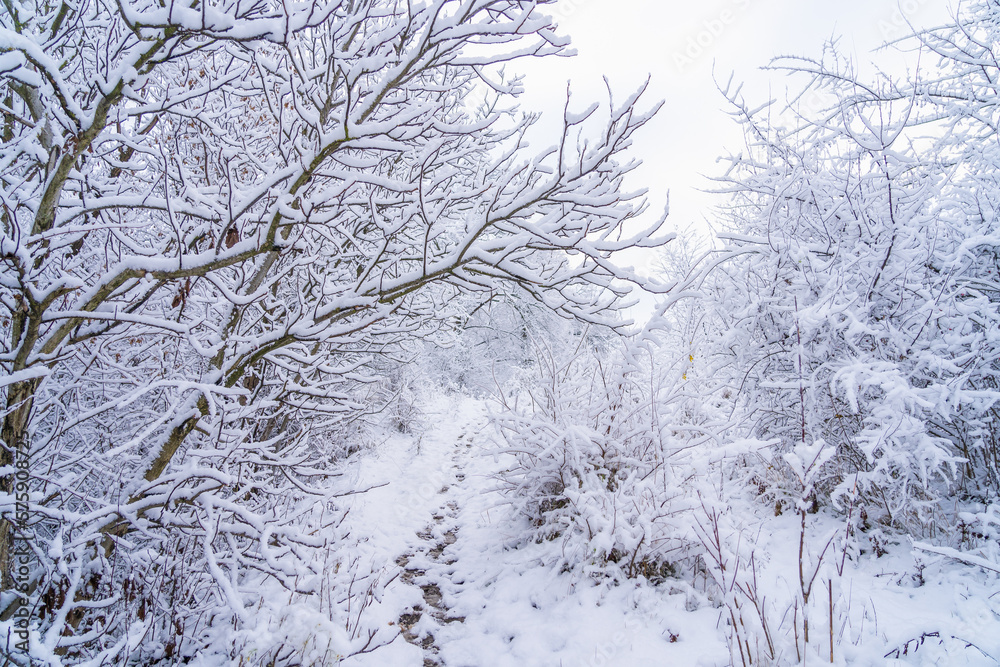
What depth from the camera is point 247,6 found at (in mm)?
2146

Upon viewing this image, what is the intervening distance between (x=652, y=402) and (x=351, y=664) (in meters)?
2.87

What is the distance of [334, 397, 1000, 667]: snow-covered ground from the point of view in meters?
2.35

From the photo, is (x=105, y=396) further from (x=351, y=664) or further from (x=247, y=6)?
(x=247, y=6)

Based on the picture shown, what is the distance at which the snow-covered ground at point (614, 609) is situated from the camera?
2.35m

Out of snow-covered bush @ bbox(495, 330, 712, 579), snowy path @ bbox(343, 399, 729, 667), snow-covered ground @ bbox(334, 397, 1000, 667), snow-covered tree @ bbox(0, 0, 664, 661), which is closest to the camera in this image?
snow-covered tree @ bbox(0, 0, 664, 661)

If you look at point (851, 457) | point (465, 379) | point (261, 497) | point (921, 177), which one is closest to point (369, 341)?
point (261, 497)

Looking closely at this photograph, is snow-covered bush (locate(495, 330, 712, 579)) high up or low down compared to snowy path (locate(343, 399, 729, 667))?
up

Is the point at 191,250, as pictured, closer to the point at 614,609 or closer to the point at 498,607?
the point at 498,607
